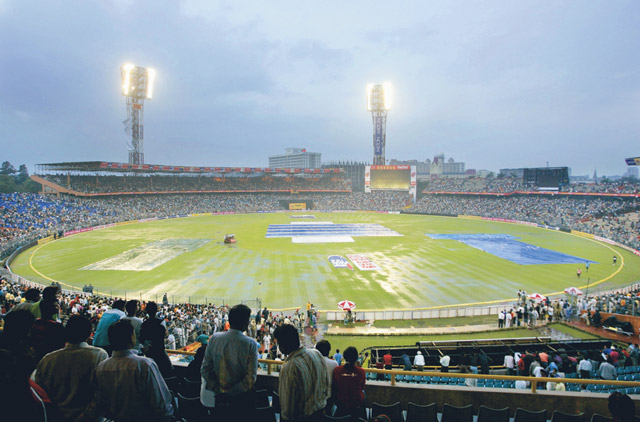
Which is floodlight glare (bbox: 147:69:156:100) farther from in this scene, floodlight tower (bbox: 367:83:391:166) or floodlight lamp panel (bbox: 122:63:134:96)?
floodlight tower (bbox: 367:83:391:166)

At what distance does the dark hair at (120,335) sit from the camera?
3691 mm

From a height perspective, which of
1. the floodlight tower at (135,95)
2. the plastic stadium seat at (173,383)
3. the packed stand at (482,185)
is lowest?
the plastic stadium seat at (173,383)

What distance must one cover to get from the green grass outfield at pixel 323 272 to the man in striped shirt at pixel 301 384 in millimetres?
18843

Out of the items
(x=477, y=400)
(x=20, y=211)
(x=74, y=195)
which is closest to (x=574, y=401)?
(x=477, y=400)

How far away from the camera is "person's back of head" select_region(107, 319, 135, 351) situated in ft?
12.1

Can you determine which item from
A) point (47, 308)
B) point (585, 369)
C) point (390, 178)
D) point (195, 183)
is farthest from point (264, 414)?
→ point (195, 183)

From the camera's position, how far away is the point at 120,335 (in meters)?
3.71

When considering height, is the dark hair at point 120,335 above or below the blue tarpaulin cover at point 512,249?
above

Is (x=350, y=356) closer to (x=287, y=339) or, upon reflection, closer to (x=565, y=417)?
(x=287, y=339)

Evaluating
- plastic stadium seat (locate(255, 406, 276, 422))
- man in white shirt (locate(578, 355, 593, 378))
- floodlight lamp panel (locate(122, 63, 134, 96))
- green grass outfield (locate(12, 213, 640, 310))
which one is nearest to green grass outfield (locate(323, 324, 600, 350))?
green grass outfield (locate(12, 213, 640, 310))

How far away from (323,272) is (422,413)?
81.8 ft

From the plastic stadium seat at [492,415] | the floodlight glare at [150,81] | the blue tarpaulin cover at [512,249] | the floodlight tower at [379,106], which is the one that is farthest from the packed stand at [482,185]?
the plastic stadium seat at [492,415]

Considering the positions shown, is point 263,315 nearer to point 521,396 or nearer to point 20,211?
point 521,396

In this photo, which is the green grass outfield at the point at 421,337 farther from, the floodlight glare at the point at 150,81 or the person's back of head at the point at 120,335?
the floodlight glare at the point at 150,81
